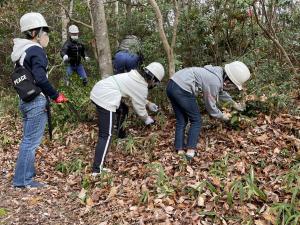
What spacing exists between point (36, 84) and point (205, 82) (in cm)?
224

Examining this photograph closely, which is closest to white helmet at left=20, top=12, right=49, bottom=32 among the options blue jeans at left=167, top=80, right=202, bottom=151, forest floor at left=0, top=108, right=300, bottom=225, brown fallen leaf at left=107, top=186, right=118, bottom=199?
blue jeans at left=167, top=80, right=202, bottom=151

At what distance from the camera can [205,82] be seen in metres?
5.61

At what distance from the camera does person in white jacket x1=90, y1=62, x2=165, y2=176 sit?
18.5ft

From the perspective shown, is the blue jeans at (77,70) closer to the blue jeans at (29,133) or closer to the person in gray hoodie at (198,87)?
the blue jeans at (29,133)

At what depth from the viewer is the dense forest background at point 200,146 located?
4.64m

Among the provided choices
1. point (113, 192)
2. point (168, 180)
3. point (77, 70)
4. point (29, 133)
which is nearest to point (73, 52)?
point (77, 70)

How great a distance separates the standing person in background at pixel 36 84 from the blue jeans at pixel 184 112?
152 cm

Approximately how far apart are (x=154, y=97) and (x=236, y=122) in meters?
1.77

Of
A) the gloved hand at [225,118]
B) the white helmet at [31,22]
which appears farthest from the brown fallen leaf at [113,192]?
the white helmet at [31,22]

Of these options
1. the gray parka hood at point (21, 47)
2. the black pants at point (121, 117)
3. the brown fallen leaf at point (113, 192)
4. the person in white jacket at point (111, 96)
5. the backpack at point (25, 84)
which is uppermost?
the gray parka hood at point (21, 47)

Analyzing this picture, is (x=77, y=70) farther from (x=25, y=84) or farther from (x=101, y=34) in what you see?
(x=25, y=84)

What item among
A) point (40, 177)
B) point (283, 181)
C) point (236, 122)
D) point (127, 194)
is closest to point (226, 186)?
point (283, 181)

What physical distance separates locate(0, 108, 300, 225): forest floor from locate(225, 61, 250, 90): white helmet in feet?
3.15

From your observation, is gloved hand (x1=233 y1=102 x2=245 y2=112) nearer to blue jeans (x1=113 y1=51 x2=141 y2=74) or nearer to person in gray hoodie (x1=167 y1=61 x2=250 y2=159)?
person in gray hoodie (x1=167 y1=61 x2=250 y2=159)
